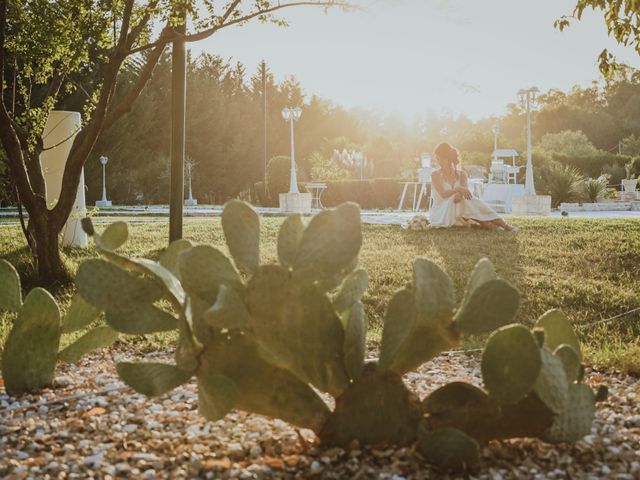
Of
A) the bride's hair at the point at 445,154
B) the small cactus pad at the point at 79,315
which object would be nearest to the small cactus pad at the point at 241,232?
the small cactus pad at the point at 79,315

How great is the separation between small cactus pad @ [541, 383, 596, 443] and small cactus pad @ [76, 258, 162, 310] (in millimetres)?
777

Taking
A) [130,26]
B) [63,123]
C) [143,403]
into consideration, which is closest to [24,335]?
[143,403]

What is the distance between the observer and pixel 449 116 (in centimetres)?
5719

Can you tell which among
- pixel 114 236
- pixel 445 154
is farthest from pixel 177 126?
pixel 445 154

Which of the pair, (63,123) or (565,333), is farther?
(63,123)

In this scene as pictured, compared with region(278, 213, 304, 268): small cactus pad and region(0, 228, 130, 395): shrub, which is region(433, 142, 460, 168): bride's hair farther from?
region(278, 213, 304, 268): small cactus pad

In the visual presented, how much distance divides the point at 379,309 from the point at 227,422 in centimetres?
243

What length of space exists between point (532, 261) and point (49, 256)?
3590 millimetres

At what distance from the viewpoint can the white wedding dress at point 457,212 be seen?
7785 mm

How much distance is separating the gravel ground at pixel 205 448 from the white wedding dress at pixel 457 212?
6.23m

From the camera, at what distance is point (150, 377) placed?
1.23 meters

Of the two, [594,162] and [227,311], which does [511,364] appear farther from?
[594,162]

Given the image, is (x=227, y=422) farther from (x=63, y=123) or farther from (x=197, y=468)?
(x=63, y=123)

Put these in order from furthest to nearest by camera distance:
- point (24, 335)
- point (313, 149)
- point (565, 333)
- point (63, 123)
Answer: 1. point (313, 149)
2. point (63, 123)
3. point (24, 335)
4. point (565, 333)
